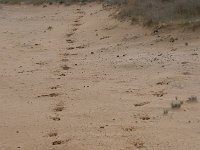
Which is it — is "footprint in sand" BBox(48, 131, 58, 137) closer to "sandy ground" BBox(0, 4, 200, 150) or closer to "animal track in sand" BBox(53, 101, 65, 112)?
"sandy ground" BBox(0, 4, 200, 150)

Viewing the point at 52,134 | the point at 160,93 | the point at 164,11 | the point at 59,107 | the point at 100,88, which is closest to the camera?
the point at 52,134

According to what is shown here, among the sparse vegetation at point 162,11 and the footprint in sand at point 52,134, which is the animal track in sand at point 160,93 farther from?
the sparse vegetation at point 162,11

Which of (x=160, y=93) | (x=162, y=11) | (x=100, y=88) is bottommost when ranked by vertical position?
(x=100, y=88)

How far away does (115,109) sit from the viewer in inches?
329

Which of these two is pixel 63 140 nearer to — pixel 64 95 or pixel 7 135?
pixel 7 135

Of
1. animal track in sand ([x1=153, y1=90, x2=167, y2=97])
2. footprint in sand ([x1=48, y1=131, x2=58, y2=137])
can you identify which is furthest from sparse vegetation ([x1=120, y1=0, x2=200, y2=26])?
footprint in sand ([x1=48, y1=131, x2=58, y2=137])

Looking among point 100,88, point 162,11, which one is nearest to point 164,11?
point 162,11

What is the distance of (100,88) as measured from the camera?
32.0 feet

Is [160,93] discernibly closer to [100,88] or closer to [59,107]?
[100,88]

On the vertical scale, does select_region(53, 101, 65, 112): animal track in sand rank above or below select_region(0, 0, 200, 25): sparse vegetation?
below

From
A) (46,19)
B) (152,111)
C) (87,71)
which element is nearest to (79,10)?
(46,19)

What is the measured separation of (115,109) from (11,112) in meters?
1.72

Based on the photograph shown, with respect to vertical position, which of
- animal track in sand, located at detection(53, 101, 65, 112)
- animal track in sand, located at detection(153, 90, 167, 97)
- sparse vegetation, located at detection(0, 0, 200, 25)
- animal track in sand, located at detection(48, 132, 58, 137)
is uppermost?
sparse vegetation, located at detection(0, 0, 200, 25)

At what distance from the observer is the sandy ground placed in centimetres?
714
